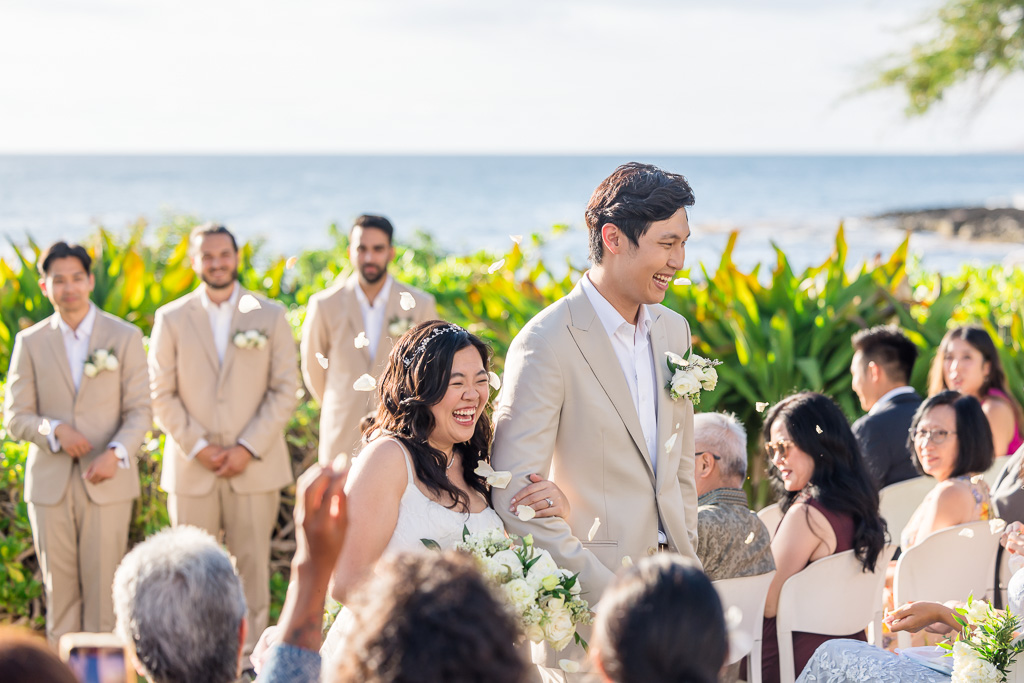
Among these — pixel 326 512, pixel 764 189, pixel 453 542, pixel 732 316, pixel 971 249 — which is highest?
pixel 764 189

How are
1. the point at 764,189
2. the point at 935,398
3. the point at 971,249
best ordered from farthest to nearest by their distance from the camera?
1. the point at 764,189
2. the point at 971,249
3. the point at 935,398

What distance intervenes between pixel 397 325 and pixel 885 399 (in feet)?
9.33

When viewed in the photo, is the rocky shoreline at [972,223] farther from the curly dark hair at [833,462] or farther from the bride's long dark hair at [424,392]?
the bride's long dark hair at [424,392]

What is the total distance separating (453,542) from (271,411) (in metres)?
2.85

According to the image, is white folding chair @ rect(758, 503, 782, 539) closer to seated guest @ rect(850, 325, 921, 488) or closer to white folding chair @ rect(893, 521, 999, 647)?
white folding chair @ rect(893, 521, 999, 647)

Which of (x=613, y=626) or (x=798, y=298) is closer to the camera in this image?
(x=613, y=626)

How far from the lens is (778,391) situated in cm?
620

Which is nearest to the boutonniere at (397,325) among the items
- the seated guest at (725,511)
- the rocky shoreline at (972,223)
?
the seated guest at (725,511)

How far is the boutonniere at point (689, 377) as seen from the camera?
10.0 ft

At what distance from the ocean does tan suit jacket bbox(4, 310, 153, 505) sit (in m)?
7.64

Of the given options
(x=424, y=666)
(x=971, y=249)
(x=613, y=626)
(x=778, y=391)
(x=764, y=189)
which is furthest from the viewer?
(x=764, y=189)

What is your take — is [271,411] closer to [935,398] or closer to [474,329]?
[474,329]

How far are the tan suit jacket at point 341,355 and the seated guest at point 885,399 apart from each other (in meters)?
2.59

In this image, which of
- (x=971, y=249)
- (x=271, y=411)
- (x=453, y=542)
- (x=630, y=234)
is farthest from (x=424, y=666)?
(x=971, y=249)
